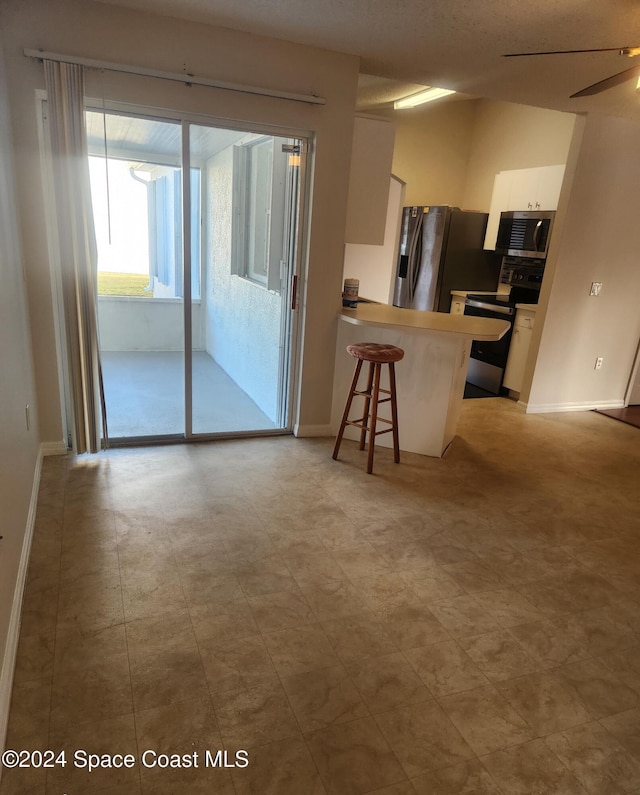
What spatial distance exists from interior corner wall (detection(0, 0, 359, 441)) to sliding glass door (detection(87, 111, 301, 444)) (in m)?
0.16

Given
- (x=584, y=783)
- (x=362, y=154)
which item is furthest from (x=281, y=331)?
(x=584, y=783)

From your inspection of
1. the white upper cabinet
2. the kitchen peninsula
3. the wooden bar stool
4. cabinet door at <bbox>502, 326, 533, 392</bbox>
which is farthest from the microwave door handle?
the wooden bar stool

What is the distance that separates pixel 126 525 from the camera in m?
2.66

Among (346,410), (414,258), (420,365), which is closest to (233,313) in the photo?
(346,410)

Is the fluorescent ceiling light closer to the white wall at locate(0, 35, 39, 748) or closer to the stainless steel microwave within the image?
the stainless steel microwave

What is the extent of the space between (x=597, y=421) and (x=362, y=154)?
3.24 meters

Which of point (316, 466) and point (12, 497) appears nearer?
point (12, 497)

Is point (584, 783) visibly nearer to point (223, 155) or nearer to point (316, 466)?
point (316, 466)

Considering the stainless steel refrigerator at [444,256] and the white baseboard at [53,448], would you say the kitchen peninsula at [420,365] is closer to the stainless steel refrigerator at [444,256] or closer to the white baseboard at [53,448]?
the white baseboard at [53,448]

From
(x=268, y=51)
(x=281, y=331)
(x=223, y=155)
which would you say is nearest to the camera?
(x=268, y=51)

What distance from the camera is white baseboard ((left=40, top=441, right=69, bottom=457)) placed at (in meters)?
3.34

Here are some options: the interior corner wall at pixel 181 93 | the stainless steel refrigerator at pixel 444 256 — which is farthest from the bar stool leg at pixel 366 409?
the stainless steel refrigerator at pixel 444 256

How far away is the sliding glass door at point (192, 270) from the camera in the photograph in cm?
349

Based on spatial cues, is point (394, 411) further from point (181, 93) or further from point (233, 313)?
point (181, 93)
